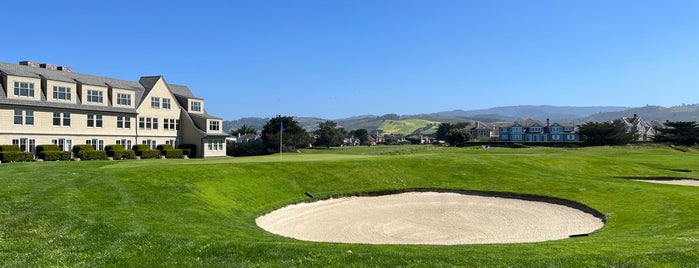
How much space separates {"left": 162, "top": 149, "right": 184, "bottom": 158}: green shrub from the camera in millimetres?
63438

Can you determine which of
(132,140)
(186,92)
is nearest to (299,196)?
(132,140)

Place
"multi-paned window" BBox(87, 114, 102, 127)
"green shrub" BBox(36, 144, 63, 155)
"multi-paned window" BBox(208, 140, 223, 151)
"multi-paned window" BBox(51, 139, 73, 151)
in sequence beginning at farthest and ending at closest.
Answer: "multi-paned window" BBox(208, 140, 223, 151), "multi-paned window" BBox(87, 114, 102, 127), "multi-paned window" BBox(51, 139, 73, 151), "green shrub" BBox(36, 144, 63, 155)

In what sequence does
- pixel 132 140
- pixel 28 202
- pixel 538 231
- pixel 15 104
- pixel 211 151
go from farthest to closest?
pixel 211 151, pixel 132 140, pixel 15 104, pixel 538 231, pixel 28 202

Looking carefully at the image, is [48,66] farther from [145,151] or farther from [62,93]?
[145,151]

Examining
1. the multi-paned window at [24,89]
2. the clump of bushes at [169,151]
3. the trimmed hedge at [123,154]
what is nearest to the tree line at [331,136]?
the clump of bushes at [169,151]

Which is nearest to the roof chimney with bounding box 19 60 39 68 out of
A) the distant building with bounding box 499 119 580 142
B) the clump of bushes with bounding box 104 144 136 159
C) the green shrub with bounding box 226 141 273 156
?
the clump of bushes with bounding box 104 144 136 159

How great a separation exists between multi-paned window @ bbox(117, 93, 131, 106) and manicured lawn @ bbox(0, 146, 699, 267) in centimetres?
3563

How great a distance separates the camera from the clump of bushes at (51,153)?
162ft

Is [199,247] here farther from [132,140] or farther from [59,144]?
[132,140]

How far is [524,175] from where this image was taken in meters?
39.8

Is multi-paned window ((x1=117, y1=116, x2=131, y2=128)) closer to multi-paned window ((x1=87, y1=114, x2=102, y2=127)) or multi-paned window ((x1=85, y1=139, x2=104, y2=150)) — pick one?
multi-paned window ((x1=87, y1=114, x2=102, y2=127))

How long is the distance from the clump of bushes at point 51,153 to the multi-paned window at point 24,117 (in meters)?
2.92

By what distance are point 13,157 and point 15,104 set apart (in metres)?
7.05

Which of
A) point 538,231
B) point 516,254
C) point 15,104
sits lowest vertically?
point 538,231
